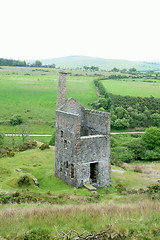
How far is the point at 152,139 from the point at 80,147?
31.6 m

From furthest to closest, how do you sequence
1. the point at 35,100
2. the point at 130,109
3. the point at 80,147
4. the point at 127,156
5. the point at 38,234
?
1. the point at 35,100
2. the point at 130,109
3. the point at 127,156
4. the point at 80,147
5. the point at 38,234

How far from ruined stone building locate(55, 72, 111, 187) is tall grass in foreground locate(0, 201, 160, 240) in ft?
41.1

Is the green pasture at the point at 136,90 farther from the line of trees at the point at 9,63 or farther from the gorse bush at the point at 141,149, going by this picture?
the line of trees at the point at 9,63

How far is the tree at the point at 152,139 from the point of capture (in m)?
50.7

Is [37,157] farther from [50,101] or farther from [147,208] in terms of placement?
[50,101]

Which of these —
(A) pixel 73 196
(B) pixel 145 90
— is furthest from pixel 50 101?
(A) pixel 73 196

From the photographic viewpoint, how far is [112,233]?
9062mm

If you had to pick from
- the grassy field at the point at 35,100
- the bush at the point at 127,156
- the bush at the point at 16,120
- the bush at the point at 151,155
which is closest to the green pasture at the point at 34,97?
the grassy field at the point at 35,100

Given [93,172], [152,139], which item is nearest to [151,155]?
[152,139]

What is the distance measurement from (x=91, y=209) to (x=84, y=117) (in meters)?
17.6

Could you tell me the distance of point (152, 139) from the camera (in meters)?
51.3

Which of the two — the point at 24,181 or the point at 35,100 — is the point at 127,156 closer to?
the point at 24,181

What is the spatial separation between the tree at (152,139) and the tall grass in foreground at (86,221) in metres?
41.0

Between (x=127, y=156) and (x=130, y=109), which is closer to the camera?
(x=127, y=156)
